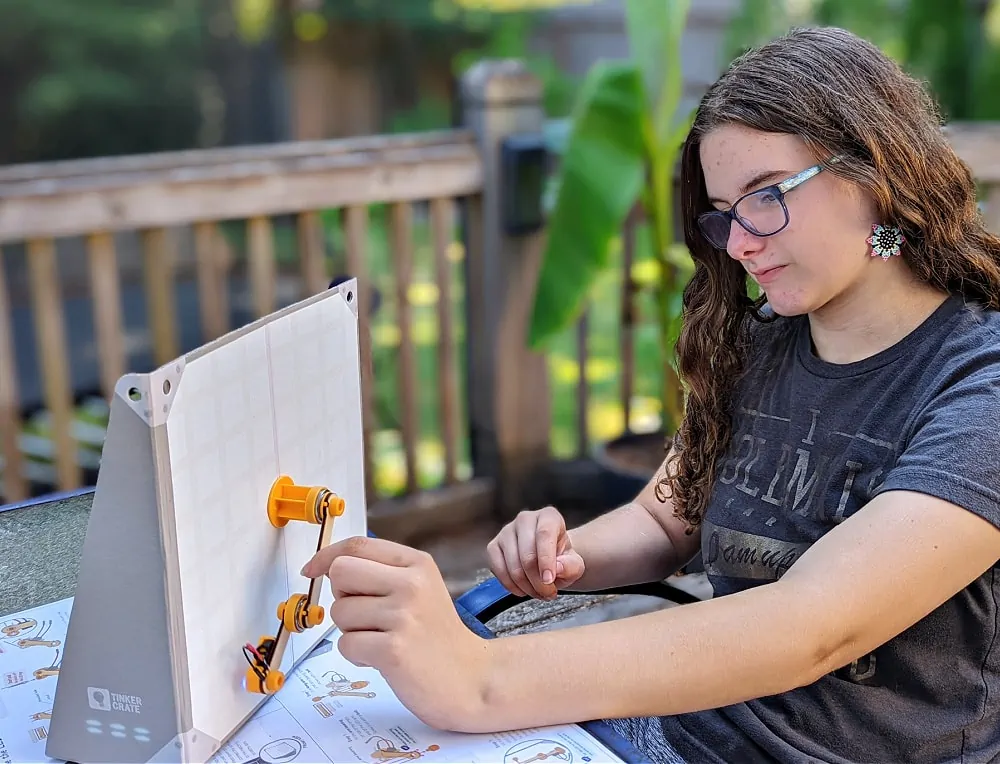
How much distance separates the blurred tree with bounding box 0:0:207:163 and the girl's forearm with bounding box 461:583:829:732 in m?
7.49

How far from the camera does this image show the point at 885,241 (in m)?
1.11

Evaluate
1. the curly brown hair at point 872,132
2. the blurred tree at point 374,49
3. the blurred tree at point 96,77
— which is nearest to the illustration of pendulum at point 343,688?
the curly brown hair at point 872,132

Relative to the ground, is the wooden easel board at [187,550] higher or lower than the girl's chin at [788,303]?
lower

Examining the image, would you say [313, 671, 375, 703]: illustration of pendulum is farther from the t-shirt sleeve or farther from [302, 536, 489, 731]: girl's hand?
the t-shirt sleeve

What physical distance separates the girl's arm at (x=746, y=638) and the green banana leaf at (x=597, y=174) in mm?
1844

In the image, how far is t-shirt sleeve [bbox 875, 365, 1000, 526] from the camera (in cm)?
92

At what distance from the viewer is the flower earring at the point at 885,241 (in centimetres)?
110

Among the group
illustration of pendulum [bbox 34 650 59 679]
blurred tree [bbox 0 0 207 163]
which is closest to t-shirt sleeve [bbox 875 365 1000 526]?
illustration of pendulum [bbox 34 650 59 679]

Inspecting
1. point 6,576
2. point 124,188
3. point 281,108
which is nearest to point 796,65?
point 6,576

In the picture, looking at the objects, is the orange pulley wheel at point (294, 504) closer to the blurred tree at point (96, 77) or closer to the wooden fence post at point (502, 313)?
the wooden fence post at point (502, 313)

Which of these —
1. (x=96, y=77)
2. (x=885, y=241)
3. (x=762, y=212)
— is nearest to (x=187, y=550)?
(x=762, y=212)

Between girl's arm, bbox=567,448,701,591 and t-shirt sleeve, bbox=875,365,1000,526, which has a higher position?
t-shirt sleeve, bbox=875,365,1000,526

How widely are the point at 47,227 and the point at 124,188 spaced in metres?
0.21

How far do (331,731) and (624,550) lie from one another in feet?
1.74
